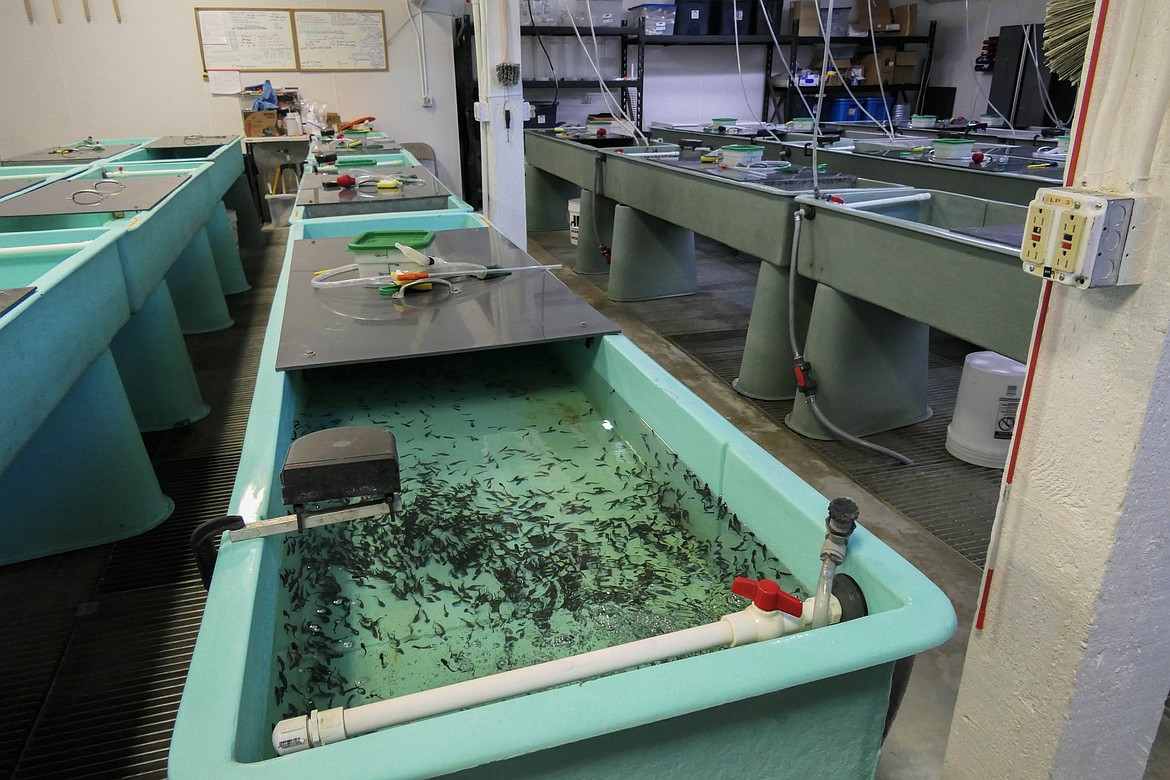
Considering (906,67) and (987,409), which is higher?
(906,67)

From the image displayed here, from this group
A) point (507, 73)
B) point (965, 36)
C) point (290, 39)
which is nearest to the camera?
point (507, 73)

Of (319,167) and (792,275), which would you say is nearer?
(792,275)

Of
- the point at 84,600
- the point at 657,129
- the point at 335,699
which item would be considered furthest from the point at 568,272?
the point at 335,699

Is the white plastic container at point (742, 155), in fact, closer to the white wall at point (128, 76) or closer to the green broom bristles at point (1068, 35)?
the green broom bristles at point (1068, 35)

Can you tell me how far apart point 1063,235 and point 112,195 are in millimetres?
2463

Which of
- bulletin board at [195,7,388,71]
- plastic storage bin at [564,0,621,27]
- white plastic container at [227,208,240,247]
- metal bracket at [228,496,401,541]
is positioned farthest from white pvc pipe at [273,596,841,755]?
bulletin board at [195,7,388,71]

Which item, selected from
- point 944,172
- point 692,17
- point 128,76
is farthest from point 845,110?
point 128,76

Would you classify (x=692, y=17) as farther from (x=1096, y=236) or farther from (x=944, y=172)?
(x=1096, y=236)

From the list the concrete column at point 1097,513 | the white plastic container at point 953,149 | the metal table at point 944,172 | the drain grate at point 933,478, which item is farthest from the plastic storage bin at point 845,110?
the concrete column at point 1097,513

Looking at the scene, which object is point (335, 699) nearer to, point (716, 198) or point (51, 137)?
point (716, 198)

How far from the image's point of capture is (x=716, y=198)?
9.47 ft

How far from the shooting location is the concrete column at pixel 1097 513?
88cm

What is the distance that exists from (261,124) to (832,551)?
603 cm

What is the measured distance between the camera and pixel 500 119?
10.5ft
